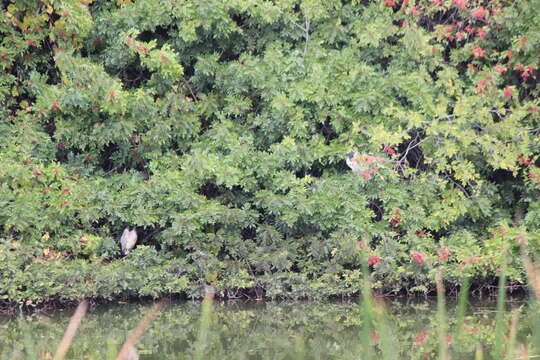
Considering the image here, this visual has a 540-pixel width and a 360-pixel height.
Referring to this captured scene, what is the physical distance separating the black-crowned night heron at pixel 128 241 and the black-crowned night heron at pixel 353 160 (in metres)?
2.03

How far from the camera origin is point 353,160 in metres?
6.81

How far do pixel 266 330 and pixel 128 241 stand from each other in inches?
72.2

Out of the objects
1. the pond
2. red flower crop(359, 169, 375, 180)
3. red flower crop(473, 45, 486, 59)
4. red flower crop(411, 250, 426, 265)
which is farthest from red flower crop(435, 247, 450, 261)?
red flower crop(473, 45, 486, 59)

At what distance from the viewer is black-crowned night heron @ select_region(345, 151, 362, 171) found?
22.1 feet

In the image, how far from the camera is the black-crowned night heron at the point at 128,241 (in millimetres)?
6887

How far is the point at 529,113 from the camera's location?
7035 mm

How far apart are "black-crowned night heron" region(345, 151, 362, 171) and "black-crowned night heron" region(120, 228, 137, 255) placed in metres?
2.03

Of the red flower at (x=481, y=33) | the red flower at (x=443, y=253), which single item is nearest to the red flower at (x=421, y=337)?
the red flower at (x=443, y=253)

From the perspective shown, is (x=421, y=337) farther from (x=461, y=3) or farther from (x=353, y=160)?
(x=461, y=3)

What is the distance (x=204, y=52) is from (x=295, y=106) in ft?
3.64

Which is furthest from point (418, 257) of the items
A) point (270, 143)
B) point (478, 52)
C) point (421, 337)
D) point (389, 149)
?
point (478, 52)

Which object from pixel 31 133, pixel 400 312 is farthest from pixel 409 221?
pixel 31 133

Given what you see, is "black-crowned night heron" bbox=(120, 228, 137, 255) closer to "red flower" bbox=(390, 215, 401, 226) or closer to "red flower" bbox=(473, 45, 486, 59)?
"red flower" bbox=(390, 215, 401, 226)

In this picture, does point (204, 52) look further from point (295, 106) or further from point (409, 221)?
point (409, 221)
